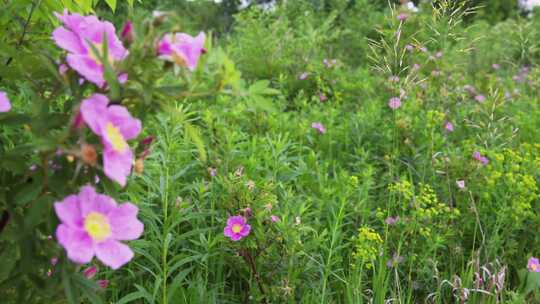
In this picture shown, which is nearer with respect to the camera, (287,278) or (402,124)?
(287,278)

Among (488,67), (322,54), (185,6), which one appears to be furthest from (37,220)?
(185,6)

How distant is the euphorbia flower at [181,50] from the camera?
1.01 m

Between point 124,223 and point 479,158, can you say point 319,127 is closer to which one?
point 479,158

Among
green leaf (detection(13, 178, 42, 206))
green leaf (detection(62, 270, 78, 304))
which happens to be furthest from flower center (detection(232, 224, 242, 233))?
green leaf (detection(13, 178, 42, 206))

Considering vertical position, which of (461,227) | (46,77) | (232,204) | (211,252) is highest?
(46,77)

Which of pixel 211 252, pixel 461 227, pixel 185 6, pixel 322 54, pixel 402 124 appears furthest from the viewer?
pixel 185 6

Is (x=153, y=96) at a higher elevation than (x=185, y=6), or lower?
higher

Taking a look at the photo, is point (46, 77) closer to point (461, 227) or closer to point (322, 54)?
point (461, 227)

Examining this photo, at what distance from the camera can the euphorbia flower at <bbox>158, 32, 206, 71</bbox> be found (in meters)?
1.01

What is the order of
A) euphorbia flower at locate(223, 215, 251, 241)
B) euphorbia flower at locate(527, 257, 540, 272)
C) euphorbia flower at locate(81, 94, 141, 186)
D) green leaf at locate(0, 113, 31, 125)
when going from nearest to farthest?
1. euphorbia flower at locate(81, 94, 141, 186)
2. green leaf at locate(0, 113, 31, 125)
3. euphorbia flower at locate(223, 215, 251, 241)
4. euphorbia flower at locate(527, 257, 540, 272)

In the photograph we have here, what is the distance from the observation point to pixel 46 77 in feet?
3.92

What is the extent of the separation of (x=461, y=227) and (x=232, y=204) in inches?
49.0

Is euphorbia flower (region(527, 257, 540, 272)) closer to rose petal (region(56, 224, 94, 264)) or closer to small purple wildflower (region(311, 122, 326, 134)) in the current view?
small purple wildflower (region(311, 122, 326, 134))

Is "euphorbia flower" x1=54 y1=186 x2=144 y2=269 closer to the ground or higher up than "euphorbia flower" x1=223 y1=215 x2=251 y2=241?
higher up
